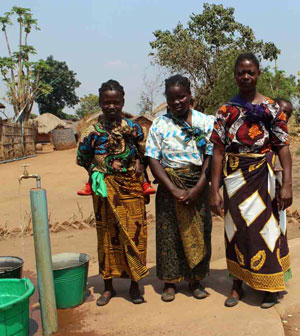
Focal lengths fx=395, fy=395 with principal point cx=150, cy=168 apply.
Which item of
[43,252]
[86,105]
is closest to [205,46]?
[43,252]

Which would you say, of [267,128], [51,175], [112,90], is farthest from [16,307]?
[51,175]

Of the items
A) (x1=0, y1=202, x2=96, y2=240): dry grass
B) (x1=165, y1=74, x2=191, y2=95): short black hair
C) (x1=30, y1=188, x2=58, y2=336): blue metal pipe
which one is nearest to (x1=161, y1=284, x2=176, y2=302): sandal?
(x1=30, y1=188, x2=58, y2=336): blue metal pipe

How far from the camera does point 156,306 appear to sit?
277cm

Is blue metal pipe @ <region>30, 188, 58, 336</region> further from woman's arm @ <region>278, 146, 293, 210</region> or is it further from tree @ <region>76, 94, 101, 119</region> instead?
tree @ <region>76, 94, 101, 119</region>

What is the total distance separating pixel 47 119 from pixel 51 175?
52.4ft

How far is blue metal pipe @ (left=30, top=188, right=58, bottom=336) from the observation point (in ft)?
7.59

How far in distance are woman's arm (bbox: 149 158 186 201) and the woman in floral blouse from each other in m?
0.15

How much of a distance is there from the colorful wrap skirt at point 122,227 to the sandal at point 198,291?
1.22 ft

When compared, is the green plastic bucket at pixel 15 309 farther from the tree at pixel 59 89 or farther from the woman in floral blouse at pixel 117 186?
the tree at pixel 59 89

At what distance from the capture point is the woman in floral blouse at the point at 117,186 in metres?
2.78

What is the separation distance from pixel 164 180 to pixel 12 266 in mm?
1320

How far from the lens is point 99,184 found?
109 inches

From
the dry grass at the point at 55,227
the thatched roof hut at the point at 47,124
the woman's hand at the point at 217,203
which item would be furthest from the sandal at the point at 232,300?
the thatched roof hut at the point at 47,124

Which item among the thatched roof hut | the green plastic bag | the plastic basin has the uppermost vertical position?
the thatched roof hut
